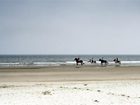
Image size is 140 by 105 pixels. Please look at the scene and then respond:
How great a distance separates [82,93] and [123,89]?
10.7 feet

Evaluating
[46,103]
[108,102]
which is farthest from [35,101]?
[108,102]

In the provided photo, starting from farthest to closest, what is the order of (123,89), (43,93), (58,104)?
(123,89), (43,93), (58,104)

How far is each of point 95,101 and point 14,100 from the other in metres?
3.35

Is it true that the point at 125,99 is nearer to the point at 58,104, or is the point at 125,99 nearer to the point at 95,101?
the point at 95,101

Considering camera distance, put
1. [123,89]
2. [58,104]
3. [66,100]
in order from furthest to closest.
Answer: [123,89] < [66,100] < [58,104]

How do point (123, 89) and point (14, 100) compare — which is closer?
point (14, 100)

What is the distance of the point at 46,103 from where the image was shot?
13727mm

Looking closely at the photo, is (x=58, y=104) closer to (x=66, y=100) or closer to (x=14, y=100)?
(x=66, y=100)

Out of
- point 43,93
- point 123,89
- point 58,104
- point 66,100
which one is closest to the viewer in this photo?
point 58,104

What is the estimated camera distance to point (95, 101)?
47.4 ft

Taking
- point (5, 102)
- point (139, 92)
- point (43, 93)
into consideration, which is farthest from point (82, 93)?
point (5, 102)

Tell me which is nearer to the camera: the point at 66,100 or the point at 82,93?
the point at 66,100

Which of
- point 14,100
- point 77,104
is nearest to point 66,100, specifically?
point 77,104

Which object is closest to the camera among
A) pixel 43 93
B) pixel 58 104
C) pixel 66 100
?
pixel 58 104
